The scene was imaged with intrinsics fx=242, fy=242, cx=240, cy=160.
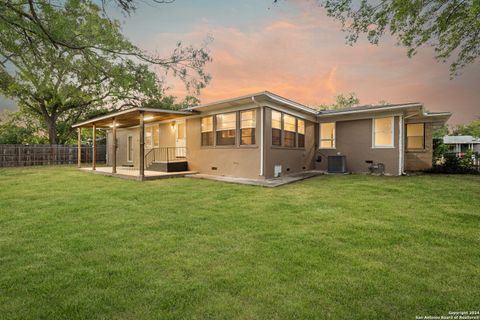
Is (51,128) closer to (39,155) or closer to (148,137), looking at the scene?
(39,155)

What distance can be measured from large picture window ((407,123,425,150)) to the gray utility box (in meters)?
4.30

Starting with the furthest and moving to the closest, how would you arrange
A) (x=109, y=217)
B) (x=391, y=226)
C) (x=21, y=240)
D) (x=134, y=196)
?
(x=134, y=196) → (x=109, y=217) → (x=391, y=226) → (x=21, y=240)

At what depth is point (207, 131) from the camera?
1074 cm

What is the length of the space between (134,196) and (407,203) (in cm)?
646

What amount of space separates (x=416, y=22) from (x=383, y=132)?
16.0 ft

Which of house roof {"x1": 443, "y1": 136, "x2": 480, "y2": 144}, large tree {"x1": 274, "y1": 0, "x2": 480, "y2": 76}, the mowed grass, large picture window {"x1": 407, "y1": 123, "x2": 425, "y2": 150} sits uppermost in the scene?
large tree {"x1": 274, "y1": 0, "x2": 480, "y2": 76}

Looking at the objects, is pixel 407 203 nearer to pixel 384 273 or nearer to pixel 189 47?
pixel 384 273

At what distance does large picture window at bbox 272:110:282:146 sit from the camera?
30.9 ft

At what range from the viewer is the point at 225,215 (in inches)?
176

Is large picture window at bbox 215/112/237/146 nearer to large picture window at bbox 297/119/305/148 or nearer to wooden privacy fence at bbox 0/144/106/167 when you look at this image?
large picture window at bbox 297/119/305/148

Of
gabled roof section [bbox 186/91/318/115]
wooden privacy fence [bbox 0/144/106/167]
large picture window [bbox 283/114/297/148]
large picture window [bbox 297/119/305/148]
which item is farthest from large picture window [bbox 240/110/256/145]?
wooden privacy fence [bbox 0/144/106/167]

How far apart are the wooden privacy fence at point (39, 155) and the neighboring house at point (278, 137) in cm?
1029

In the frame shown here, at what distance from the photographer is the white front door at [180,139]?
11.7m

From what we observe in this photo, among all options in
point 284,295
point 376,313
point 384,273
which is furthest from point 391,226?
point 284,295
